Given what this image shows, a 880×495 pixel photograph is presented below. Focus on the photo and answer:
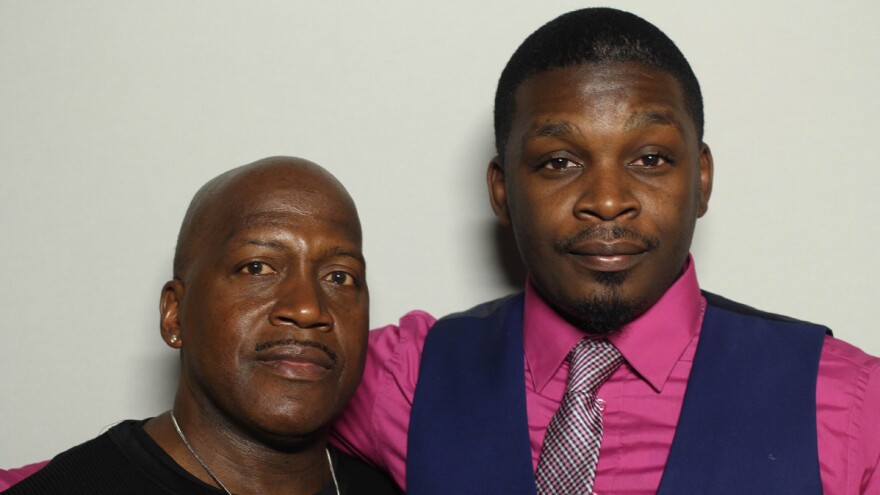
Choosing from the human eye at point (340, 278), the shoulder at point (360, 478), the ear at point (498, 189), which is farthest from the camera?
the ear at point (498, 189)

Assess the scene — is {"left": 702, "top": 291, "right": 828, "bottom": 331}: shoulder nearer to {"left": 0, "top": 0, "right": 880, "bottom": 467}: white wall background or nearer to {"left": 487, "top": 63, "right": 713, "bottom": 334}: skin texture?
{"left": 487, "top": 63, "right": 713, "bottom": 334}: skin texture

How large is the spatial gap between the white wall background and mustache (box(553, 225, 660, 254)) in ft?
2.38

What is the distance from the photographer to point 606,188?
1735 mm

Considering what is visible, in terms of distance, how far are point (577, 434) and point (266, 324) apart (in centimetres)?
53

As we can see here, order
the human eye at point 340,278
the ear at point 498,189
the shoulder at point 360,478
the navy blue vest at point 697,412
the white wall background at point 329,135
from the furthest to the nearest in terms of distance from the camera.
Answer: the white wall background at point 329,135 → the ear at point 498,189 → the shoulder at point 360,478 → the human eye at point 340,278 → the navy blue vest at point 697,412

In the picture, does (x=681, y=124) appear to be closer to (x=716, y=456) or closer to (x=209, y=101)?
(x=716, y=456)

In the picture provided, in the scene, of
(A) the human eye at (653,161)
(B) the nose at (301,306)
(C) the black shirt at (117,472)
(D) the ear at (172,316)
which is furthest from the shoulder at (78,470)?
(A) the human eye at (653,161)

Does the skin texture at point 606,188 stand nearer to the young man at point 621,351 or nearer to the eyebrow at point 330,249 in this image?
the young man at point 621,351

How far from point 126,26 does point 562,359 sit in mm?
1280

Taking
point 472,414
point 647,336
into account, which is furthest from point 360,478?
point 647,336

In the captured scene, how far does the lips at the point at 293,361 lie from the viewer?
1.72 metres

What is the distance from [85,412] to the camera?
8.23 ft

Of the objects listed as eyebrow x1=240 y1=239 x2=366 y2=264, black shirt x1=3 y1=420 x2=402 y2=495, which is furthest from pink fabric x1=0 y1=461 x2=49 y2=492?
eyebrow x1=240 y1=239 x2=366 y2=264

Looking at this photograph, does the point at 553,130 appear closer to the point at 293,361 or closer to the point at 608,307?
the point at 608,307
